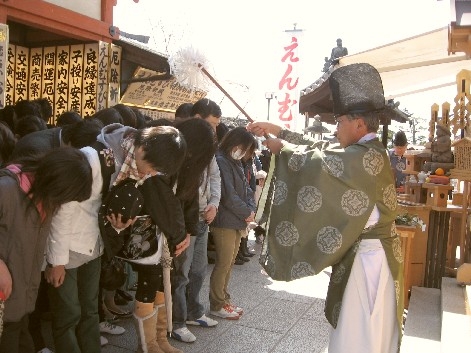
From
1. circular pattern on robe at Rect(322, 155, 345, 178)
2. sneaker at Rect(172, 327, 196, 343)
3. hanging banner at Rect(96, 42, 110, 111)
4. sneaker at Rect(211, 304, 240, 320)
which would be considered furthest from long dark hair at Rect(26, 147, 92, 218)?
hanging banner at Rect(96, 42, 110, 111)

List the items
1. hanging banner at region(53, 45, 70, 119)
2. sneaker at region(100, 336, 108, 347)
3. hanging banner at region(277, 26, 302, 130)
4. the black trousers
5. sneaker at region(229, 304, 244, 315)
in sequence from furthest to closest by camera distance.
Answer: hanging banner at region(277, 26, 302, 130) → hanging banner at region(53, 45, 70, 119) → sneaker at region(229, 304, 244, 315) → sneaker at region(100, 336, 108, 347) → the black trousers

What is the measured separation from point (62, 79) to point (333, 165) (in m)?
7.22

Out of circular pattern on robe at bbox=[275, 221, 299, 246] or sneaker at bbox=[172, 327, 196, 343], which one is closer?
circular pattern on robe at bbox=[275, 221, 299, 246]

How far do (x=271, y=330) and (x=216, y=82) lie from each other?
273 centimetres

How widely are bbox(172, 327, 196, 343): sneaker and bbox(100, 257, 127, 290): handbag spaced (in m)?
0.95

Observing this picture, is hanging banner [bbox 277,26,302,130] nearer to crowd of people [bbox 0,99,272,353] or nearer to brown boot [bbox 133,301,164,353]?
crowd of people [bbox 0,99,272,353]

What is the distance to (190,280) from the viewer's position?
5117mm

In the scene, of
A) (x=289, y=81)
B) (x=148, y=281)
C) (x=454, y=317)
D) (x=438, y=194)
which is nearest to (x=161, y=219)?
(x=148, y=281)

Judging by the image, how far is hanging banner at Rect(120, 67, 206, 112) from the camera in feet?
33.0

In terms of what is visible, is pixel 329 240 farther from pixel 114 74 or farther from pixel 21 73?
pixel 21 73

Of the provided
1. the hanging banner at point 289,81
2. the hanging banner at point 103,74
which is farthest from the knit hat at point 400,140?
the hanging banner at point 103,74

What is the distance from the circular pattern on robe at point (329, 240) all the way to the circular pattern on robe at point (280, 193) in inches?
13.2

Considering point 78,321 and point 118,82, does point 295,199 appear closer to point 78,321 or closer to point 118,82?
point 78,321

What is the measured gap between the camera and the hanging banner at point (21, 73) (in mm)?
9188
